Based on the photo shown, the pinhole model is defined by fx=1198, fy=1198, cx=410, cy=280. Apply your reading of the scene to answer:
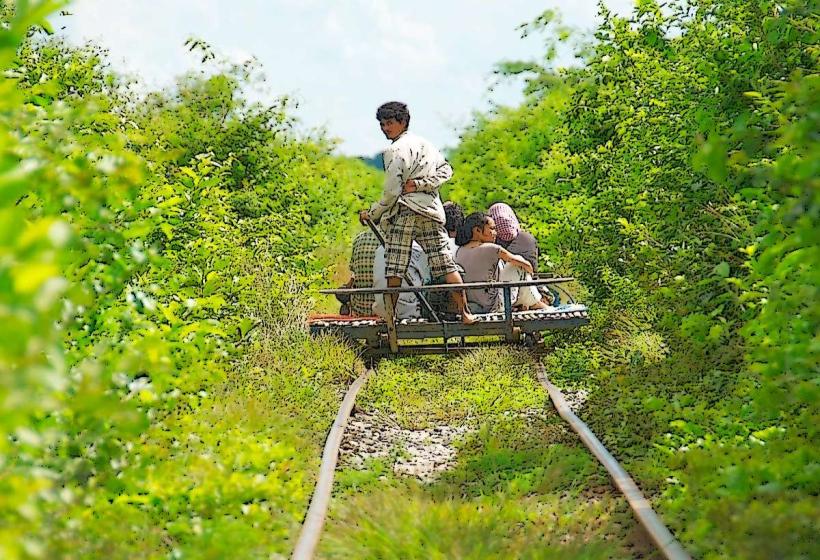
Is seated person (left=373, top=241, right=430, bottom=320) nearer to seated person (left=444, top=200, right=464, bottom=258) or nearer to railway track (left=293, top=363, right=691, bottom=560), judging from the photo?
seated person (left=444, top=200, right=464, bottom=258)

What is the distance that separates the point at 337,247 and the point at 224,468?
21.0 metres

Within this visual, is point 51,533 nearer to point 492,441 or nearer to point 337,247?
point 492,441

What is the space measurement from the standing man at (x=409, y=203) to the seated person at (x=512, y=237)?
1.95 meters

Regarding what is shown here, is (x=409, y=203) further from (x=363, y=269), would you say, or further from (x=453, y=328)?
(x=363, y=269)

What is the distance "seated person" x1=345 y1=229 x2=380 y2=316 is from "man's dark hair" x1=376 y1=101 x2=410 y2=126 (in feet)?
6.24

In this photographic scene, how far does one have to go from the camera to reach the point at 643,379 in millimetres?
9484

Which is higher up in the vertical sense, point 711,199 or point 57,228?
point 711,199

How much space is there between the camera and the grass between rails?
580cm

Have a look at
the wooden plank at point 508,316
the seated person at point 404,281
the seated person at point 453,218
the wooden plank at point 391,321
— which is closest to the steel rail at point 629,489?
the wooden plank at point 508,316

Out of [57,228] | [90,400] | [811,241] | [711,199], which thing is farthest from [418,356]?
[57,228]

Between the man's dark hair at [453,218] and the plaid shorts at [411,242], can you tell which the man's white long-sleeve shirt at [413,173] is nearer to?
the plaid shorts at [411,242]

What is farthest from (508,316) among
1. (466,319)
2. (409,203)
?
(409,203)

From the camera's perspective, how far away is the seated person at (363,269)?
43.6 ft

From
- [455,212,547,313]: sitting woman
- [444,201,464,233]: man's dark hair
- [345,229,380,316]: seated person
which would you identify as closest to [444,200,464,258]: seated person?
[444,201,464,233]: man's dark hair
